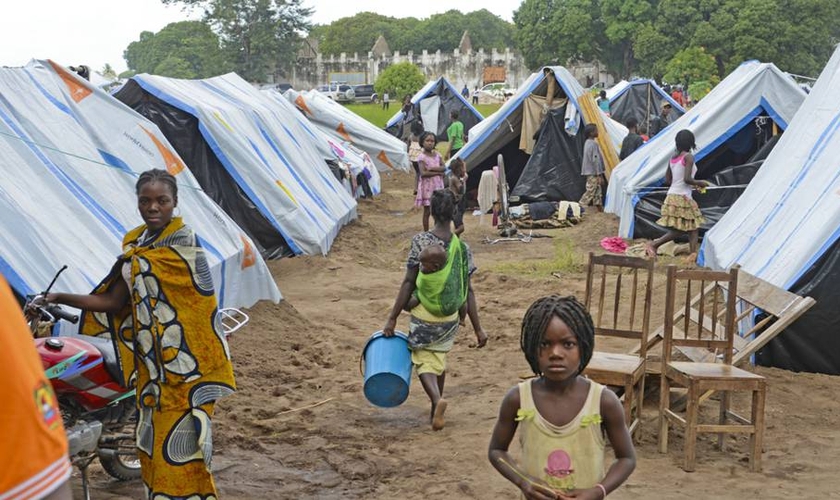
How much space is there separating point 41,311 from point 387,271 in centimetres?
849

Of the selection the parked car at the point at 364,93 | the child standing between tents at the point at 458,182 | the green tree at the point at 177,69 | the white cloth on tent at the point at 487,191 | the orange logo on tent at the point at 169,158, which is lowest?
the parked car at the point at 364,93

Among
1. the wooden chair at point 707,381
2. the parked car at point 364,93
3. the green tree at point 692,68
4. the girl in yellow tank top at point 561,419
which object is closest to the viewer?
the girl in yellow tank top at point 561,419

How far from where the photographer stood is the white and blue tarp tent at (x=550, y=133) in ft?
57.0

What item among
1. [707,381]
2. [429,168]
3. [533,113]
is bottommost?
[429,168]

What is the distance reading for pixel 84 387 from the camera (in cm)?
452

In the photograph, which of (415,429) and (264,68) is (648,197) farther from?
(264,68)

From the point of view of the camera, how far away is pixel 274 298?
9.66 metres

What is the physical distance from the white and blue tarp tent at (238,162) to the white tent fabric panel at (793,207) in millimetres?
4778

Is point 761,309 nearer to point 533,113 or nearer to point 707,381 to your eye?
point 707,381

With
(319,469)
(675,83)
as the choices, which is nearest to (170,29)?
Answer: (675,83)

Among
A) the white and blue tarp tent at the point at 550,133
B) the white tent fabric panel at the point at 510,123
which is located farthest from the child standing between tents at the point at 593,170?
the white tent fabric panel at the point at 510,123

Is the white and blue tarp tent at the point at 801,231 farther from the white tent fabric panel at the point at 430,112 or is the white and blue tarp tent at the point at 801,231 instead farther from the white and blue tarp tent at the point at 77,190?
the white tent fabric panel at the point at 430,112

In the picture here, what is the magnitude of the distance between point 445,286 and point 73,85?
423 centimetres

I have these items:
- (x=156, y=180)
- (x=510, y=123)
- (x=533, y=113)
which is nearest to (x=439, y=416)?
(x=156, y=180)
